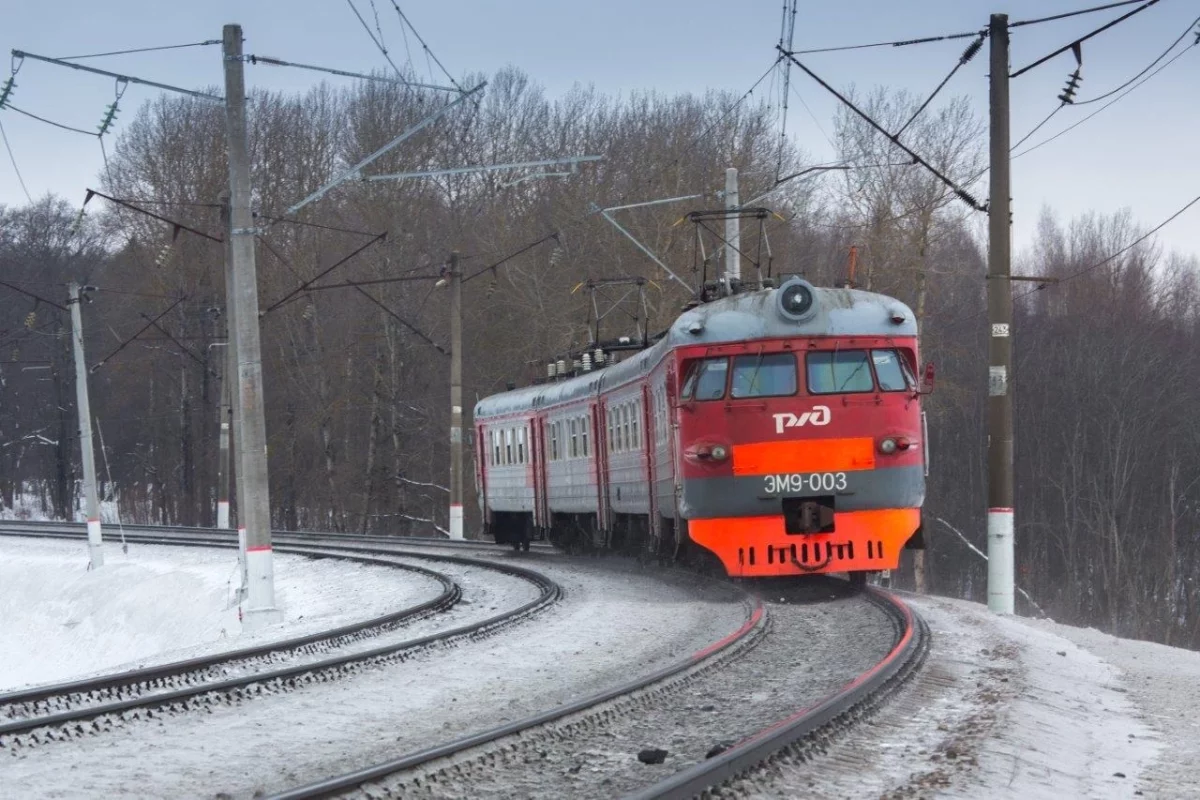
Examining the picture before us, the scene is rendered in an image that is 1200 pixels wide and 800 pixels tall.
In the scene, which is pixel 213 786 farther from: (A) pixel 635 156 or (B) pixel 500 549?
(A) pixel 635 156

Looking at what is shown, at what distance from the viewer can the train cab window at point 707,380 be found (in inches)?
620

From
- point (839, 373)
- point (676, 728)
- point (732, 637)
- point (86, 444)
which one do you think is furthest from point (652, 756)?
point (86, 444)

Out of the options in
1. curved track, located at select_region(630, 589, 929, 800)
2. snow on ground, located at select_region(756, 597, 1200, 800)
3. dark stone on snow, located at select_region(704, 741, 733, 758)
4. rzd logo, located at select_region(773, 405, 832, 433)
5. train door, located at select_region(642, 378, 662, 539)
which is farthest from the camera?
train door, located at select_region(642, 378, 662, 539)

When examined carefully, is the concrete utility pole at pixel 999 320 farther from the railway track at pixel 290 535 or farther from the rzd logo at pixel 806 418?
the railway track at pixel 290 535

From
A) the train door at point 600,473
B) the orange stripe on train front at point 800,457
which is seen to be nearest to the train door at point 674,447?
the orange stripe on train front at point 800,457

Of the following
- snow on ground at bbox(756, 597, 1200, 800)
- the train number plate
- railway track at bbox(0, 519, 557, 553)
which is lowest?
railway track at bbox(0, 519, 557, 553)

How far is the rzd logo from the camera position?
51.2ft

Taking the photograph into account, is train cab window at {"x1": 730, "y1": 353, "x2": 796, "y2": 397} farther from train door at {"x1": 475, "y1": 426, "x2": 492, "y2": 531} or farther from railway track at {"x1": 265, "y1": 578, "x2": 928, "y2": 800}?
train door at {"x1": 475, "y1": 426, "x2": 492, "y2": 531}

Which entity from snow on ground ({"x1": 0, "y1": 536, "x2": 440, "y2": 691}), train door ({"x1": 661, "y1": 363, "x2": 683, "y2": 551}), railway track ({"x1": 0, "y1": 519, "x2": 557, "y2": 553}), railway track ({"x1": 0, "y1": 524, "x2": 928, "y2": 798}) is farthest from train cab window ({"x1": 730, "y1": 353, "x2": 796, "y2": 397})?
railway track ({"x1": 0, "y1": 519, "x2": 557, "y2": 553})

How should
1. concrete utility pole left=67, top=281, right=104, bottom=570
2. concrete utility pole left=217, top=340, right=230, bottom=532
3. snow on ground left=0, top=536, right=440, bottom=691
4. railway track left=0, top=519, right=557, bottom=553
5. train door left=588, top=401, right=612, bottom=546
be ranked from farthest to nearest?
concrete utility pole left=217, top=340, right=230, bottom=532
railway track left=0, top=519, right=557, bottom=553
concrete utility pole left=67, top=281, right=104, bottom=570
snow on ground left=0, top=536, right=440, bottom=691
train door left=588, top=401, right=612, bottom=546

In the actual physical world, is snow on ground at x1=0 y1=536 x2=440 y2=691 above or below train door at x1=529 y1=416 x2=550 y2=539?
below

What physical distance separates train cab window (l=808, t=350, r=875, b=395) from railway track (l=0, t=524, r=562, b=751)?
3.52 m

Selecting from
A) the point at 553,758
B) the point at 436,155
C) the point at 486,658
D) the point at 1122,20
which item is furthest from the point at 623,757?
the point at 436,155

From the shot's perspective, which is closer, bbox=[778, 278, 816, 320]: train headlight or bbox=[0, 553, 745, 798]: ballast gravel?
bbox=[0, 553, 745, 798]: ballast gravel
